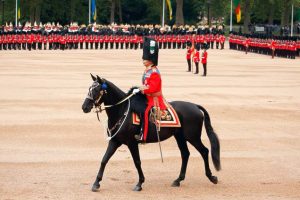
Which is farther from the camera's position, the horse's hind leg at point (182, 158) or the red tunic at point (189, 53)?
the red tunic at point (189, 53)

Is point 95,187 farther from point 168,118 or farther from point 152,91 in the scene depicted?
point 152,91

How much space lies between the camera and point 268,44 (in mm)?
55281

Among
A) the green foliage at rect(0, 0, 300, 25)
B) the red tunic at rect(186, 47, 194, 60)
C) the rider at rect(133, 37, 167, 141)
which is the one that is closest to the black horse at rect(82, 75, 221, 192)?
the rider at rect(133, 37, 167, 141)

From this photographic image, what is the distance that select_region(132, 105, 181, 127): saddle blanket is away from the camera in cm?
1295

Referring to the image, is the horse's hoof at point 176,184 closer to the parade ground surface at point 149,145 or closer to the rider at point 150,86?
the parade ground surface at point 149,145

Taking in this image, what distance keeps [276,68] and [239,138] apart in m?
25.0

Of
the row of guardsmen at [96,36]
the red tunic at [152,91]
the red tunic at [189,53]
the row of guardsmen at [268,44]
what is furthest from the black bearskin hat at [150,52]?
the row of guardsmen at [96,36]

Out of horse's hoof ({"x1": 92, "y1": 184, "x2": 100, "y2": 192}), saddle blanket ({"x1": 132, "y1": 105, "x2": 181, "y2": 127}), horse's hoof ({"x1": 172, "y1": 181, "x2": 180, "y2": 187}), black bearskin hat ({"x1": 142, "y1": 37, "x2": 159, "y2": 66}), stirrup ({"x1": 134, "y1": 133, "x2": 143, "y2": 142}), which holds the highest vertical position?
black bearskin hat ({"x1": 142, "y1": 37, "x2": 159, "y2": 66})

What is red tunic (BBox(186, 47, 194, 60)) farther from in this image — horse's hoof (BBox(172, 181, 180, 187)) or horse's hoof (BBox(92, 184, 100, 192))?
horse's hoof (BBox(92, 184, 100, 192))

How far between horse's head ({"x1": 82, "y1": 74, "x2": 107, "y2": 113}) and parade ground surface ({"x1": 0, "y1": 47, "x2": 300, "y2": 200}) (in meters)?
1.19

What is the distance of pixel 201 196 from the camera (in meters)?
12.5

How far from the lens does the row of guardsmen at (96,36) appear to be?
56969 mm

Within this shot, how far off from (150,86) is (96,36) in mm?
47084

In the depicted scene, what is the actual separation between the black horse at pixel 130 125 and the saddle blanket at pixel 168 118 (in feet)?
0.25
